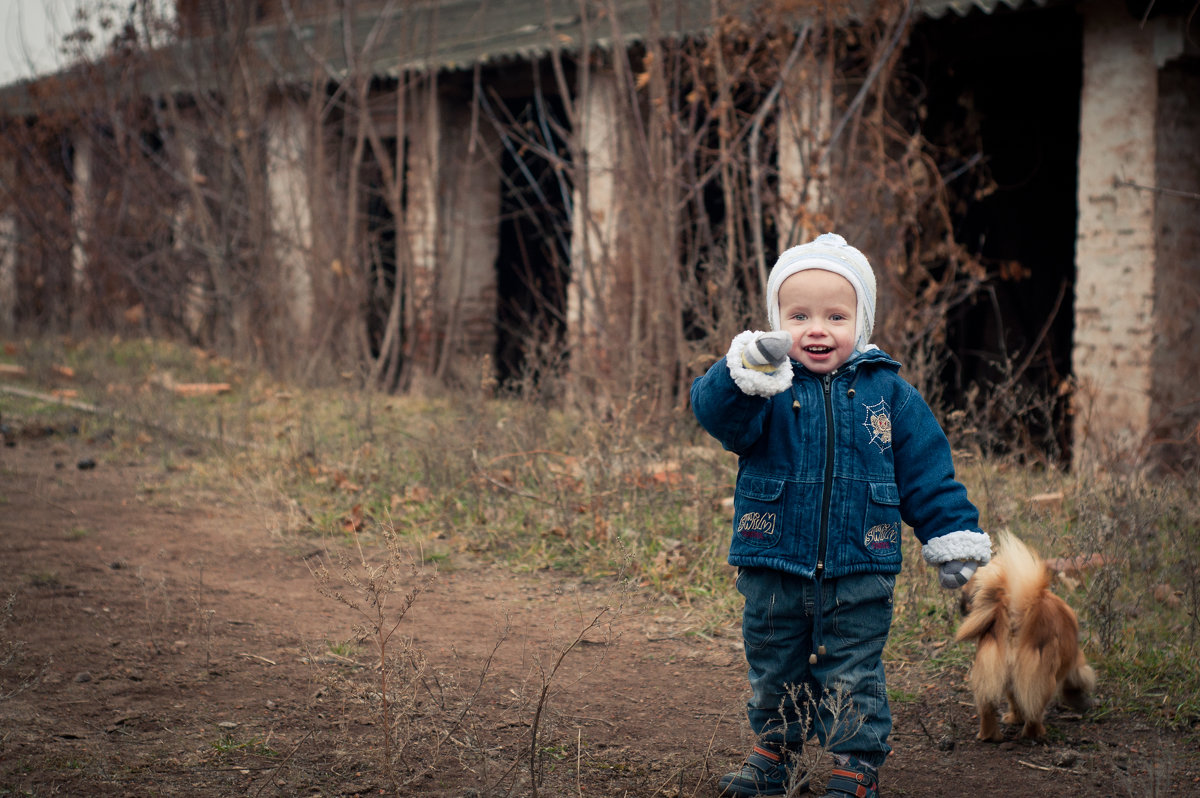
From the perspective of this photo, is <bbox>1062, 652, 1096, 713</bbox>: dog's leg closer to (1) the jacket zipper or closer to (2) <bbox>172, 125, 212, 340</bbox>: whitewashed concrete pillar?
(1) the jacket zipper

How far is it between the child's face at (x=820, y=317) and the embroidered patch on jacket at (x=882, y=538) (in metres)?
0.39

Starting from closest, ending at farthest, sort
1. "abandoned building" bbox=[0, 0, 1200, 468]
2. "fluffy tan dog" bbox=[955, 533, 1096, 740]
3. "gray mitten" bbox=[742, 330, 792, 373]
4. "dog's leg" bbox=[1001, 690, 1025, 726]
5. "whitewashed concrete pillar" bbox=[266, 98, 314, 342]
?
"gray mitten" bbox=[742, 330, 792, 373]
"fluffy tan dog" bbox=[955, 533, 1096, 740]
"dog's leg" bbox=[1001, 690, 1025, 726]
"abandoned building" bbox=[0, 0, 1200, 468]
"whitewashed concrete pillar" bbox=[266, 98, 314, 342]

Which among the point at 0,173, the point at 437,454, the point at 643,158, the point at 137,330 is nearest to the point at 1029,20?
the point at 643,158

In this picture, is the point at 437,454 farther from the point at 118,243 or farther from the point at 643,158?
the point at 118,243

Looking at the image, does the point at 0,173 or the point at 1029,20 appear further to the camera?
the point at 0,173

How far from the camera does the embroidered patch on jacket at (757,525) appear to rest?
245 cm

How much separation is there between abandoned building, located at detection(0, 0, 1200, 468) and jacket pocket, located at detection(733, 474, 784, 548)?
11.1 ft

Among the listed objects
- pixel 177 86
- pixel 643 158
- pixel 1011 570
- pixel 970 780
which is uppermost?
pixel 177 86

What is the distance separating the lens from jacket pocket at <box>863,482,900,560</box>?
2418 millimetres

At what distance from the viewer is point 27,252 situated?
1341cm

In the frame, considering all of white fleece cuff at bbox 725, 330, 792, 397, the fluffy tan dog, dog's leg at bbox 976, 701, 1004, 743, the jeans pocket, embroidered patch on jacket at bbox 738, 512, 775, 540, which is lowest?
dog's leg at bbox 976, 701, 1004, 743

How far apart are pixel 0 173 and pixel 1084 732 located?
1375cm

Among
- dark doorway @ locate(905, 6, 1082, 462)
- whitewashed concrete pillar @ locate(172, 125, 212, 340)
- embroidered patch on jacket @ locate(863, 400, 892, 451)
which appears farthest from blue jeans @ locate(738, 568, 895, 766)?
whitewashed concrete pillar @ locate(172, 125, 212, 340)

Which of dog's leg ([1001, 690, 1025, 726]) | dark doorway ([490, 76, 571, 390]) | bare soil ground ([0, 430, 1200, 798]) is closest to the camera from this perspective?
bare soil ground ([0, 430, 1200, 798])
